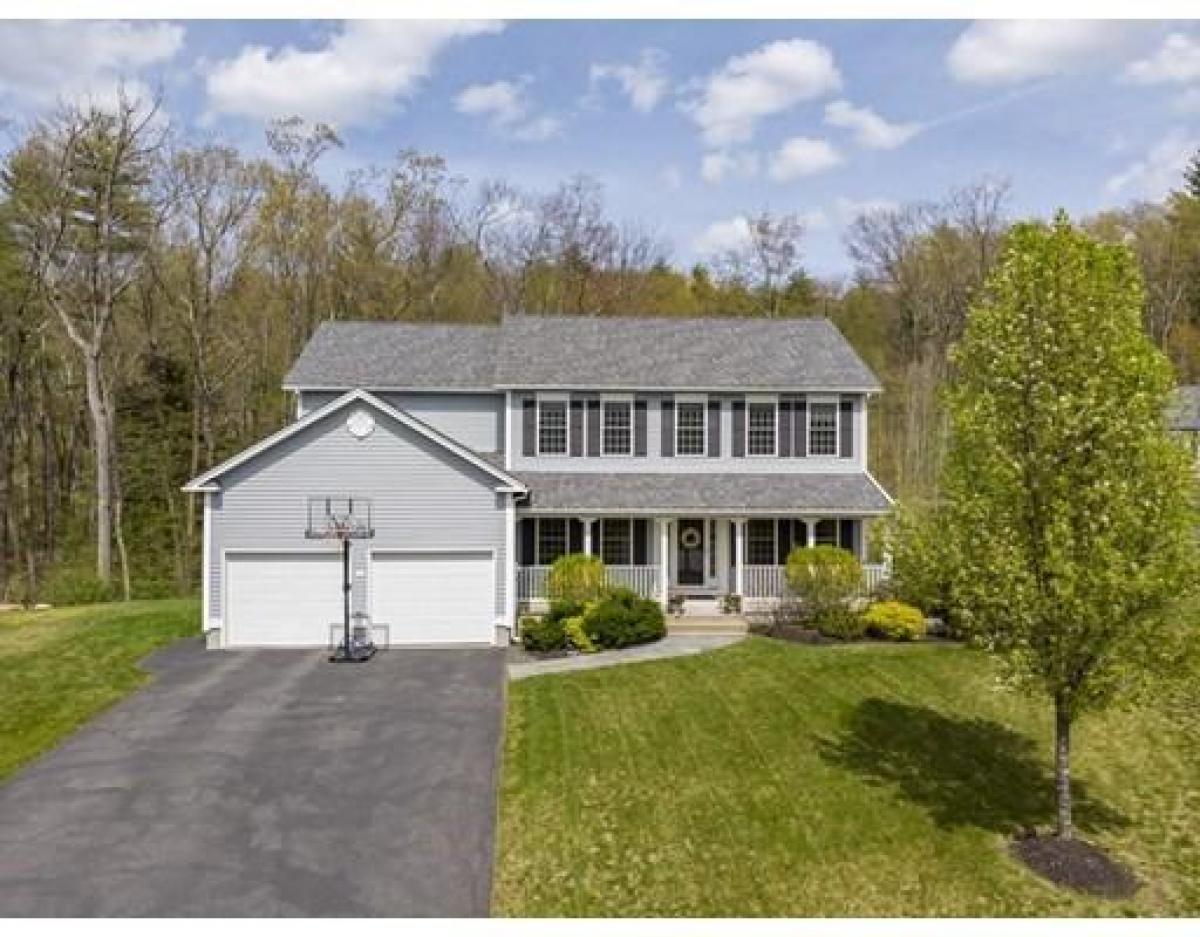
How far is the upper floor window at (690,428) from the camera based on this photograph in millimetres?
22859

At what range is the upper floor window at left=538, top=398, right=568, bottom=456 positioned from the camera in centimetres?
2272

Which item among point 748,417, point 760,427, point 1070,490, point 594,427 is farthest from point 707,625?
point 1070,490

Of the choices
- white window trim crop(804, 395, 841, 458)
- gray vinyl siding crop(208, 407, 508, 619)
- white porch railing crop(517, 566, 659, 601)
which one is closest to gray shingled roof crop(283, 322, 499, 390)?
gray vinyl siding crop(208, 407, 508, 619)

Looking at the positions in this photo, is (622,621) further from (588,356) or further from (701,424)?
(588,356)

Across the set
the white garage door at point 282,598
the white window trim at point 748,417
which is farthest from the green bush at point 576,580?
the white window trim at point 748,417

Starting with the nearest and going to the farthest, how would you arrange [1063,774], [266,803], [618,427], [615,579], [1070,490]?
[1070,490]
[1063,774]
[266,803]
[615,579]
[618,427]

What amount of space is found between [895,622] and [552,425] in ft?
30.8

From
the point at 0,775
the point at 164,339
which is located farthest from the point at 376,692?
the point at 164,339

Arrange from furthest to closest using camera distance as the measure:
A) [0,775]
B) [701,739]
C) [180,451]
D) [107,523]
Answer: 1. [180,451]
2. [107,523]
3. [701,739]
4. [0,775]

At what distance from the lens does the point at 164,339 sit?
37625 mm

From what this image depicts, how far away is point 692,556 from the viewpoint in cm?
2264

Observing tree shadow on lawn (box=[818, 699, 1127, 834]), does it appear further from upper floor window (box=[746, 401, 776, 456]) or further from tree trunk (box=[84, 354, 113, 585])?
tree trunk (box=[84, 354, 113, 585])

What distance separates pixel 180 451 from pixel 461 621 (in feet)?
72.1

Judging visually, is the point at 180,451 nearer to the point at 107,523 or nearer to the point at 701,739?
the point at 107,523
